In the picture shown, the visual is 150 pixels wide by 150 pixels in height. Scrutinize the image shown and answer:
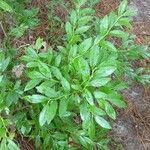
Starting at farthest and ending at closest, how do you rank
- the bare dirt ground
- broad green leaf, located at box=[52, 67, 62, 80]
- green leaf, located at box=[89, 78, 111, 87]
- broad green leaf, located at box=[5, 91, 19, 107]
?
the bare dirt ground → broad green leaf, located at box=[5, 91, 19, 107] → broad green leaf, located at box=[52, 67, 62, 80] → green leaf, located at box=[89, 78, 111, 87]

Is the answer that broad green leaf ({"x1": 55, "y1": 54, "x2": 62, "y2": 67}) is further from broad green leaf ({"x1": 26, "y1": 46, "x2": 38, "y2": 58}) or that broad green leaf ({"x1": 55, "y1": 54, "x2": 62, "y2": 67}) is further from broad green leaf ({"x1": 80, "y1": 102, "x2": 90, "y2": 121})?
broad green leaf ({"x1": 80, "y1": 102, "x2": 90, "y2": 121})

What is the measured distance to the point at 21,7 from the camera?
2.59 meters

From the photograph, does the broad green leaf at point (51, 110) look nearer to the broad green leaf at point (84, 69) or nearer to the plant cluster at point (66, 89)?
the plant cluster at point (66, 89)

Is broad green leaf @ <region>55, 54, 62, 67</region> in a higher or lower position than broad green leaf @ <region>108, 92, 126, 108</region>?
higher

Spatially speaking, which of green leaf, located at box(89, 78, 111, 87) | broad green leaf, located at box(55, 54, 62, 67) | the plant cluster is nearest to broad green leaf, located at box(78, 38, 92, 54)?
the plant cluster

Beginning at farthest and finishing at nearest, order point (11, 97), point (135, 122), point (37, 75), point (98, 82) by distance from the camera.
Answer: point (135, 122) → point (11, 97) → point (37, 75) → point (98, 82)

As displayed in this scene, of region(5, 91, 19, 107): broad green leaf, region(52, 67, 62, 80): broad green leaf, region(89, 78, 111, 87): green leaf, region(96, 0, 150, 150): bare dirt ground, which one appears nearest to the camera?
region(89, 78, 111, 87): green leaf

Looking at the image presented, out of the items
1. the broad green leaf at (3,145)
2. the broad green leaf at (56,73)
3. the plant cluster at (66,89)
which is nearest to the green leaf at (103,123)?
the plant cluster at (66,89)

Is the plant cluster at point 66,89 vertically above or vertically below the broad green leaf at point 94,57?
below

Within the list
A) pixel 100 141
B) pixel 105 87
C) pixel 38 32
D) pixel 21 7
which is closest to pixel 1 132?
pixel 105 87

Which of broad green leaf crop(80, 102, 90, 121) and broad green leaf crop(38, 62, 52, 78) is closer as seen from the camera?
broad green leaf crop(80, 102, 90, 121)

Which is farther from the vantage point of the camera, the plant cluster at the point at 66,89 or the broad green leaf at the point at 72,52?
the broad green leaf at the point at 72,52

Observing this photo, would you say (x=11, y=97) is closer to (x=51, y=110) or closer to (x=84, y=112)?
(x=51, y=110)

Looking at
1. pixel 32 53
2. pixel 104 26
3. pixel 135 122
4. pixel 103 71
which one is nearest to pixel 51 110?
pixel 103 71
